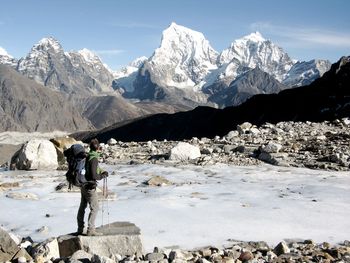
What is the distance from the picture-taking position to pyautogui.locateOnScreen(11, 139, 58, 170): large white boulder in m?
23.0

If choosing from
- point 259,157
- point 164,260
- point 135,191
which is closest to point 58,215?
point 135,191

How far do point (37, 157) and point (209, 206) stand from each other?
10931mm

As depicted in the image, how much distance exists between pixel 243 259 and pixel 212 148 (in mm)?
16475

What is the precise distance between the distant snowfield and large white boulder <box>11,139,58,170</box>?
1679 mm

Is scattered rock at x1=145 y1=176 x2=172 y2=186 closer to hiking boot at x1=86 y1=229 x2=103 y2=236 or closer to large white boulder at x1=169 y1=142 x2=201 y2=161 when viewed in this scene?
large white boulder at x1=169 y1=142 x2=201 y2=161

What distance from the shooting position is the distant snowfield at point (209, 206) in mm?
12182

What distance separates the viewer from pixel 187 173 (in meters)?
20.7

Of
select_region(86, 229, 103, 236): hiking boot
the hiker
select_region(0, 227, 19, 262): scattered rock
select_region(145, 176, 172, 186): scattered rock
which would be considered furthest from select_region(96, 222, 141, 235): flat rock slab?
select_region(145, 176, 172, 186): scattered rock

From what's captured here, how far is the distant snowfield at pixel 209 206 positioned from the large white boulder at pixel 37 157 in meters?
1.68

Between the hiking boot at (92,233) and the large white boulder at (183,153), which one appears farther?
the large white boulder at (183,153)

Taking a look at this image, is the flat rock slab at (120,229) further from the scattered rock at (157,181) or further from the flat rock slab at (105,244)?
the scattered rock at (157,181)

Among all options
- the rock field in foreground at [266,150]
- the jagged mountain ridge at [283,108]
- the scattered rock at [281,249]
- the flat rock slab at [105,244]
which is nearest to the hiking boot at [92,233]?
the flat rock slab at [105,244]

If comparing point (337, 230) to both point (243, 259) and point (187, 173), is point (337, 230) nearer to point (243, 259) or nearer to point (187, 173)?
point (243, 259)

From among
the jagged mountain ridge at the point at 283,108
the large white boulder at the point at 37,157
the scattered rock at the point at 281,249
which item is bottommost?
the scattered rock at the point at 281,249
